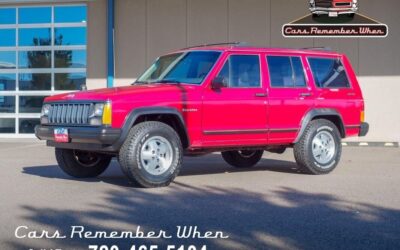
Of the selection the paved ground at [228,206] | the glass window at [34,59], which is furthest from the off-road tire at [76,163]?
the glass window at [34,59]

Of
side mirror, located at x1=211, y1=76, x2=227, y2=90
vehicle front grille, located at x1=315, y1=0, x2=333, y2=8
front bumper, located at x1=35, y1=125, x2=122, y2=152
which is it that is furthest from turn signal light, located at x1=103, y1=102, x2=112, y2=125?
vehicle front grille, located at x1=315, y1=0, x2=333, y2=8

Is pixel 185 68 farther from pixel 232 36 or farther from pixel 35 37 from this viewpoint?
pixel 35 37

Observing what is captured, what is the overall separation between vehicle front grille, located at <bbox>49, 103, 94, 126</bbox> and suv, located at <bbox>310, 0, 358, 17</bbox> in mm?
9313

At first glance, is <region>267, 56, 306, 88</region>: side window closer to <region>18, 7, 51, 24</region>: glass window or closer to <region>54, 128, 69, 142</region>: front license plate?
<region>54, 128, 69, 142</region>: front license plate

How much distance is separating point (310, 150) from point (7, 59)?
1090cm

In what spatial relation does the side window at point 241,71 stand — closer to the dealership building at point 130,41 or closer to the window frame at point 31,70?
the dealership building at point 130,41

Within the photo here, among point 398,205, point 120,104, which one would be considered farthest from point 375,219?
point 120,104

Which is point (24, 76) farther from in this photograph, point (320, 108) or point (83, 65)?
point (320, 108)

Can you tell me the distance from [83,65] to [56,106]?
8594 mm

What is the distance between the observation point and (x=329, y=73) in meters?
9.82

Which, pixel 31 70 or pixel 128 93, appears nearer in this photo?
pixel 128 93

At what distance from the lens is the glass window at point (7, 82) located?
17234 mm

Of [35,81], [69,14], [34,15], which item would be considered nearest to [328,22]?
[69,14]

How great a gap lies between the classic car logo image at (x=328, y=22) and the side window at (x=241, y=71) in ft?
23.0
